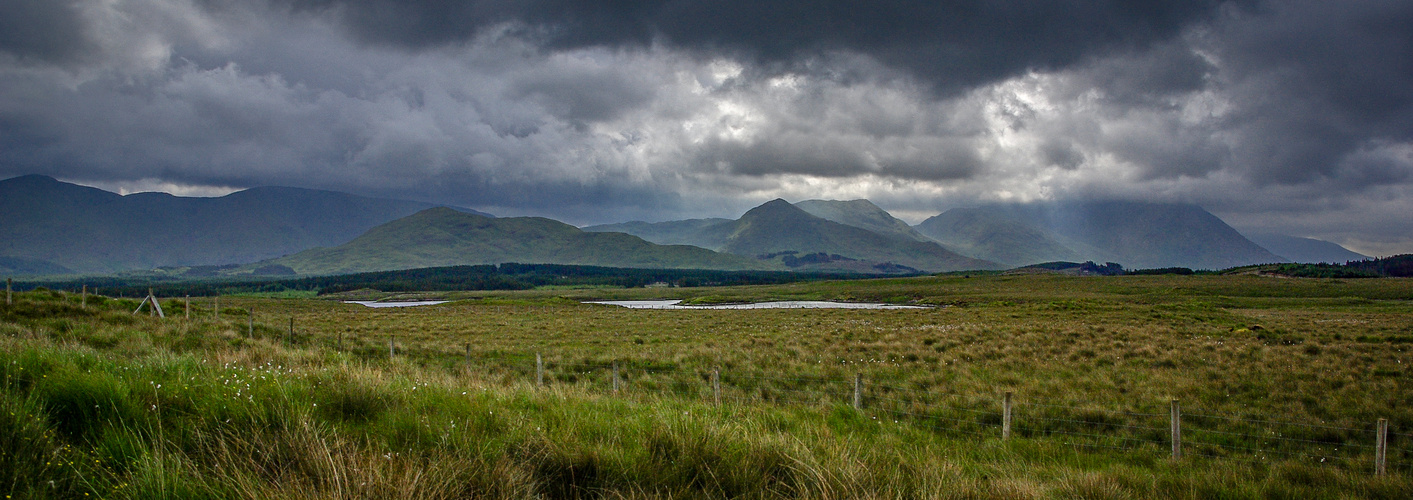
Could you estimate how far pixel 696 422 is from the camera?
22.4ft

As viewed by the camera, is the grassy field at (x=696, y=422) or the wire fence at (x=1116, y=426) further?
the wire fence at (x=1116, y=426)

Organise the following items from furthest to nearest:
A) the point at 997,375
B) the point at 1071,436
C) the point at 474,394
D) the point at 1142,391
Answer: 1. the point at 997,375
2. the point at 1142,391
3. the point at 1071,436
4. the point at 474,394

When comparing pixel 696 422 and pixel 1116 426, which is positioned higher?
pixel 696 422

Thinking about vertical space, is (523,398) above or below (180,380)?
→ below

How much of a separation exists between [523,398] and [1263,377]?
65.1 ft

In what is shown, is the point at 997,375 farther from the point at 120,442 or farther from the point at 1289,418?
the point at 120,442

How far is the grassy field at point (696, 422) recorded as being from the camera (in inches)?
184

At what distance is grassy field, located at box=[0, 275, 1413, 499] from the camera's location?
4.66m

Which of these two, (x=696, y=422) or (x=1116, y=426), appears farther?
(x=1116, y=426)

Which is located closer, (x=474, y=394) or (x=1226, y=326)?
(x=474, y=394)

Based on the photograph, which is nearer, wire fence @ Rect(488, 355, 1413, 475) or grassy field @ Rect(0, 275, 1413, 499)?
grassy field @ Rect(0, 275, 1413, 499)

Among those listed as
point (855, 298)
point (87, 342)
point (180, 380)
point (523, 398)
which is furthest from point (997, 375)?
point (855, 298)

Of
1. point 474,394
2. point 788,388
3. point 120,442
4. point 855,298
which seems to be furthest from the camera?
point 855,298

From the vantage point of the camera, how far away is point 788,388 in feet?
56.2
